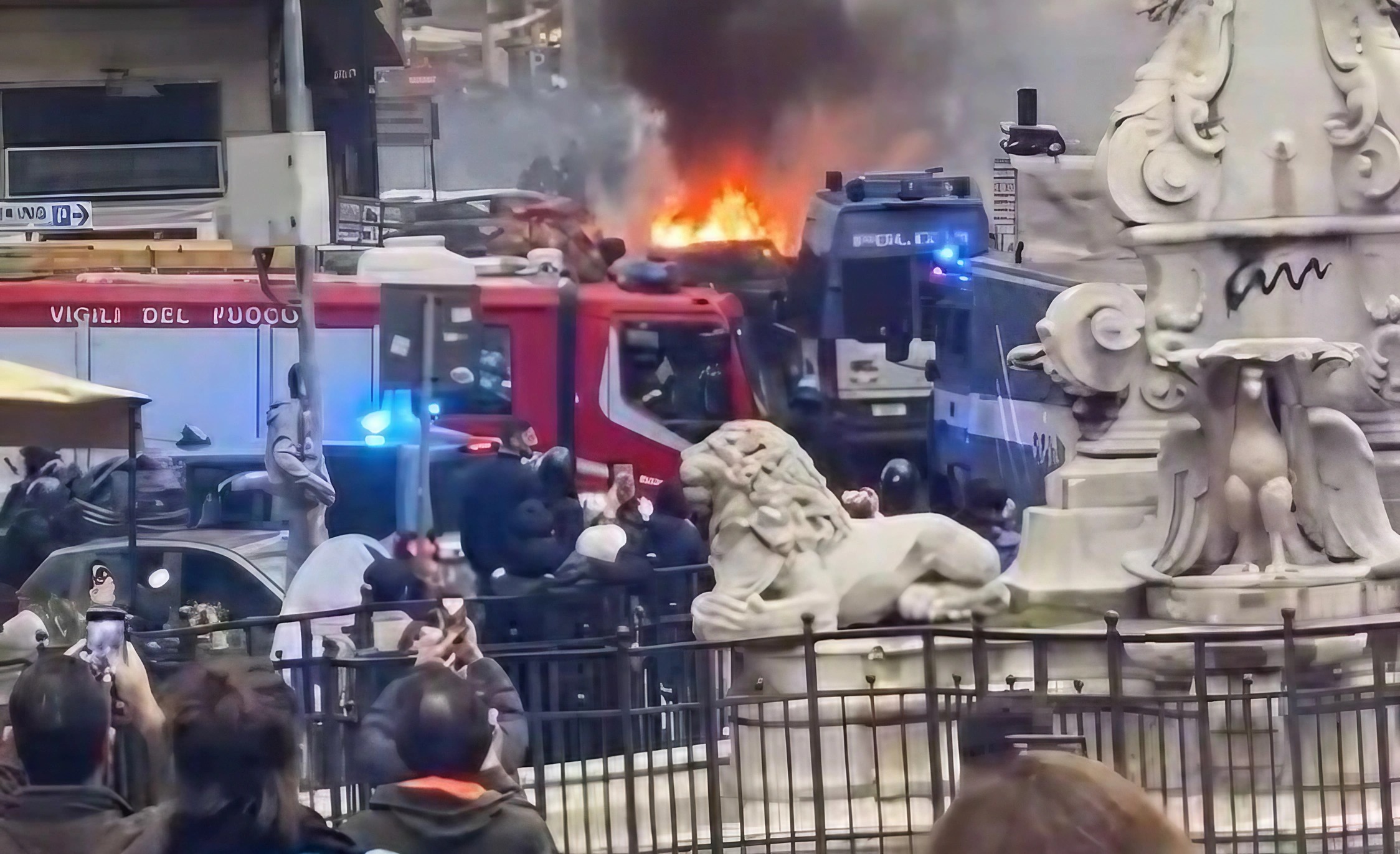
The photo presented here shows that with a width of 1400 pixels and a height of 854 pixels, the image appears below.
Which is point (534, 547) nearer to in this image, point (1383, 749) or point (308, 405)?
point (308, 405)

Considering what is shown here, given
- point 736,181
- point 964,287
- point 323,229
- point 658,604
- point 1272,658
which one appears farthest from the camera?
point 736,181

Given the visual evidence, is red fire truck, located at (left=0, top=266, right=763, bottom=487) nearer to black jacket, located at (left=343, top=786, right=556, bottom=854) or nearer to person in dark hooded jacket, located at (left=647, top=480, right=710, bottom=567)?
person in dark hooded jacket, located at (left=647, top=480, right=710, bottom=567)

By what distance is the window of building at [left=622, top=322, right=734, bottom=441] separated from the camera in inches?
369

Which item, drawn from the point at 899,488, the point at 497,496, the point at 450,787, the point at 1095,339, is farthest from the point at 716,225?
the point at 450,787

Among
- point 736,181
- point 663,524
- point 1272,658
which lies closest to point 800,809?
point 1272,658

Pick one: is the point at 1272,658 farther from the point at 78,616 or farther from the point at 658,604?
the point at 78,616

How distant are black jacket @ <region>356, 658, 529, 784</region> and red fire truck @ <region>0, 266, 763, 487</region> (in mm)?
4239

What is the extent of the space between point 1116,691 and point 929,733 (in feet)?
1.92

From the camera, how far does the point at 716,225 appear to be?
41.7 feet

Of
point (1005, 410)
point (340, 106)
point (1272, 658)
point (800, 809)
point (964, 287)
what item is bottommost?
point (800, 809)

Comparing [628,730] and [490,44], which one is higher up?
[490,44]

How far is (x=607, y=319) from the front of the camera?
956cm

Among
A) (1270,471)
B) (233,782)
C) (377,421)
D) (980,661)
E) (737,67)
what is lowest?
(980,661)

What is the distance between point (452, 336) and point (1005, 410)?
291 cm
